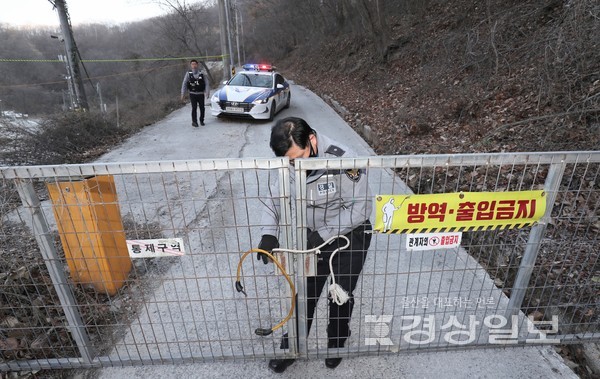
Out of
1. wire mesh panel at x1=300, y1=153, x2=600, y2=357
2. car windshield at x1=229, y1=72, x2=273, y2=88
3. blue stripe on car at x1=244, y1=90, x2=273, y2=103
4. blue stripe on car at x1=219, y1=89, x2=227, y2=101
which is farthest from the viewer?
car windshield at x1=229, y1=72, x2=273, y2=88

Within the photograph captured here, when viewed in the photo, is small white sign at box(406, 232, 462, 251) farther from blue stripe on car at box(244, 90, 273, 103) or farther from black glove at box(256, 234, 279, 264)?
blue stripe on car at box(244, 90, 273, 103)

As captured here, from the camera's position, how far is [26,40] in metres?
54.6

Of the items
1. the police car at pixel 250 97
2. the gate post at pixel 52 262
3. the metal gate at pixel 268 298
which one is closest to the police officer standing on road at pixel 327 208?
the metal gate at pixel 268 298

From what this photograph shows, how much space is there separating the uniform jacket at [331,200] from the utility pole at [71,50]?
448 inches

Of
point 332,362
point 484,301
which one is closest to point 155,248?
point 332,362

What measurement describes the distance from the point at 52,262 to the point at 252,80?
10.2 m

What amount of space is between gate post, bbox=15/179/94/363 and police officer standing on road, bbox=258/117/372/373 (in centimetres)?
129

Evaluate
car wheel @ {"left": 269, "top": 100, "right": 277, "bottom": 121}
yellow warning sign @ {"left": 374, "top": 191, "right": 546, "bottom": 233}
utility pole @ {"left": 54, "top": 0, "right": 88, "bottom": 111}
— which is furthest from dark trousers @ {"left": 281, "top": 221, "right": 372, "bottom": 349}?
utility pole @ {"left": 54, "top": 0, "right": 88, "bottom": 111}

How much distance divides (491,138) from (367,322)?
13.7 feet

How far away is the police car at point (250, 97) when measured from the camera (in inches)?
410

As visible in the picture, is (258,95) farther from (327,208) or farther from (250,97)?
(327,208)

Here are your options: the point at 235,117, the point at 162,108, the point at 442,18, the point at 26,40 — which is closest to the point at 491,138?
the point at 235,117

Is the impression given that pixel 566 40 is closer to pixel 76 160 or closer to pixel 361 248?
pixel 361 248

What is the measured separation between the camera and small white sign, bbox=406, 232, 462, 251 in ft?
6.93
